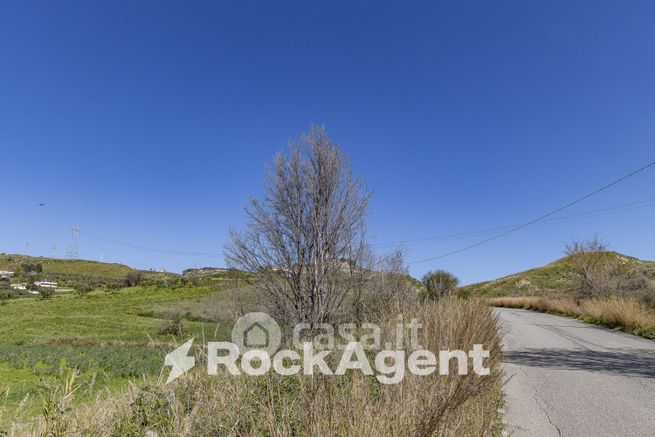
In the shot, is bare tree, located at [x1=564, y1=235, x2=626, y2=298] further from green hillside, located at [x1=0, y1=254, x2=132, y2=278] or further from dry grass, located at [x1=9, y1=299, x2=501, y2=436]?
green hillside, located at [x1=0, y1=254, x2=132, y2=278]

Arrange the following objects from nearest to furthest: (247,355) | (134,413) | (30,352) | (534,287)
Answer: (134,413) < (247,355) < (30,352) < (534,287)

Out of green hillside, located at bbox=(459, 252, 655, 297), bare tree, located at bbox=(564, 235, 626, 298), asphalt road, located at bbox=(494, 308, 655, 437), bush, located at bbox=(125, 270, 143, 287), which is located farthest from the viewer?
bush, located at bbox=(125, 270, 143, 287)

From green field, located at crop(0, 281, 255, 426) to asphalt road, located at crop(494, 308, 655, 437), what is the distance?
4.48 metres

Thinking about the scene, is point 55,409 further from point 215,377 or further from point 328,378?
point 215,377

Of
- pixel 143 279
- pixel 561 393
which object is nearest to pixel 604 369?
pixel 561 393

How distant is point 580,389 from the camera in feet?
21.0

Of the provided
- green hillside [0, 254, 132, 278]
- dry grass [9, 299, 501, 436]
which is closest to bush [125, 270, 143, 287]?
green hillside [0, 254, 132, 278]

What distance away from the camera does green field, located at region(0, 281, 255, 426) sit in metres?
9.79

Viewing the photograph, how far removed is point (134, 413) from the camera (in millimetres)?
3160

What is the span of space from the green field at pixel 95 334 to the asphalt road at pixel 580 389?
4483mm

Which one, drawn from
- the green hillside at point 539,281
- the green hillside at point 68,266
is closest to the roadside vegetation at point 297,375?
the green hillside at point 539,281

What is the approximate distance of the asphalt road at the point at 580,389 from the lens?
4.80 metres

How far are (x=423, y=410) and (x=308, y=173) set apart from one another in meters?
7.25

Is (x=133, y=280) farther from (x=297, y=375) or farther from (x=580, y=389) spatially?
(x=297, y=375)
